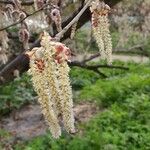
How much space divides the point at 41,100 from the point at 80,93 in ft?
31.0

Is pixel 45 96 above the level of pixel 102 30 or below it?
below

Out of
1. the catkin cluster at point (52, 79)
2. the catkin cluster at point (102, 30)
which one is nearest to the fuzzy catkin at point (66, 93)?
the catkin cluster at point (52, 79)

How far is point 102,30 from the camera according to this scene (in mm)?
2131

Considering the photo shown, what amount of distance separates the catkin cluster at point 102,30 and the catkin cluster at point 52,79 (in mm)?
360

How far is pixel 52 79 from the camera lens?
1727 millimetres

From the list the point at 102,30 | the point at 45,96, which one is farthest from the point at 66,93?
the point at 102,30

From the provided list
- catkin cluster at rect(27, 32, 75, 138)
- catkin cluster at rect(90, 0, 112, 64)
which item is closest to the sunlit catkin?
catkin cluster at rect(27, 32, 75, 138)

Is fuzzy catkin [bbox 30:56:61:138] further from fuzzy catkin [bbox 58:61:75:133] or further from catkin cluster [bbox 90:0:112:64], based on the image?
catkin cluster [bbox 90:0:112:64]

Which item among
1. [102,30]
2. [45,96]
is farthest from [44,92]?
[102,30]

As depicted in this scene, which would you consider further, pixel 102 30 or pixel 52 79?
pixel 102 30

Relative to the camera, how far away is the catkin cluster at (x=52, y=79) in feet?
5.67

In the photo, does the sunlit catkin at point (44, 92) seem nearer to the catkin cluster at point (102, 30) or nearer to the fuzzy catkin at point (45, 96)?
the fuzzy catkin at point (45, 96)

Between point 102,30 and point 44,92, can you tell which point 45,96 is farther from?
point 102,30

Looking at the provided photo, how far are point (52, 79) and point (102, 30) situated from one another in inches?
19.1
